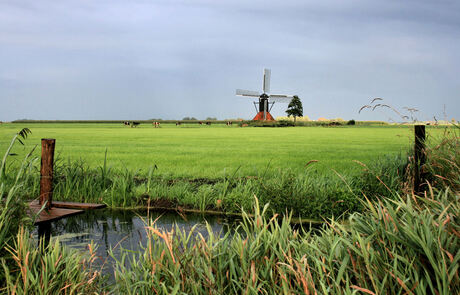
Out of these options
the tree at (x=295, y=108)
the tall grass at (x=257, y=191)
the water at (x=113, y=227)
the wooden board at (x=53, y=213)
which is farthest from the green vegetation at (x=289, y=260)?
the tree at (x=295, y=108)

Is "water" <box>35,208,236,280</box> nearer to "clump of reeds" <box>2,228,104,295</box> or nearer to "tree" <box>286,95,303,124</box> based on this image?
"clump of reeds" <box>2,228,104,295</box>

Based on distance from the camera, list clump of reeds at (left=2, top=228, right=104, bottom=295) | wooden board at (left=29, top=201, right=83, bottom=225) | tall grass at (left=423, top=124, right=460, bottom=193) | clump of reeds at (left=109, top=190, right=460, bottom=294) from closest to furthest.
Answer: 1. clump of reeds at (left=109, top=190, right=460, bottom=294)
2. clump of reeds at (left=2, top=228, right=104, bottom=295)
3. wooden board at (left=29, top=201, right=83, bottom=225)
4. tall grass at (left=423, top=124, right=460, bottom=193)

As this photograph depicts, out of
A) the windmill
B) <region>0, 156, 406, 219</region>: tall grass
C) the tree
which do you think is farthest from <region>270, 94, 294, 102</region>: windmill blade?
<region>0, 156, 406, 219</region>: tall grass

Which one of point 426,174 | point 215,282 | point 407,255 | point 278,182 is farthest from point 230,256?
point 426,174

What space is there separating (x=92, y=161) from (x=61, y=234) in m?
8.28

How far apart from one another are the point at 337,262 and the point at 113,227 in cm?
501

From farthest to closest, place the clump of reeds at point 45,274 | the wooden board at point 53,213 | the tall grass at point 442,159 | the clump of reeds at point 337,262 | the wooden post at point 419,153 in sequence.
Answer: the wooden post at point 419,153 → the tall grass at point 442,159 → the wooden board at point 53,213 → the clump of reeds at point 45,274 → the clump of reeds at point 337,262

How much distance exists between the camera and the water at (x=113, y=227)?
582 centimetres

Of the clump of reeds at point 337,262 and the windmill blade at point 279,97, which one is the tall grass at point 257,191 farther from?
the windmill blade at point 279,97

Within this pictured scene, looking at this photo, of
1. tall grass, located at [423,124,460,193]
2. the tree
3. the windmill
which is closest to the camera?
tall grass, located at [423,124,460,193]

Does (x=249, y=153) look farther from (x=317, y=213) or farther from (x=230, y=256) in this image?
(x=230, y=256)

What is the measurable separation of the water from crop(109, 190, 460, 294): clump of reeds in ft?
7.40

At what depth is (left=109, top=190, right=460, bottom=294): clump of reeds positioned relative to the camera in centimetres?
252

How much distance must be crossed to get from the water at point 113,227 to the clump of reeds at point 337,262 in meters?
2.25
